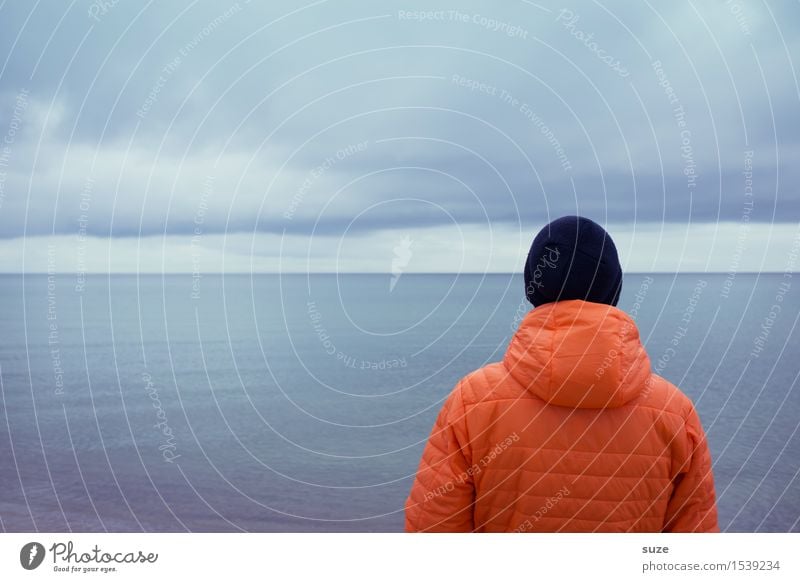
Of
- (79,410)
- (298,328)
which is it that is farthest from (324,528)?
(298,328)

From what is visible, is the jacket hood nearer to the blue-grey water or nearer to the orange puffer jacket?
the orange puffer jacket

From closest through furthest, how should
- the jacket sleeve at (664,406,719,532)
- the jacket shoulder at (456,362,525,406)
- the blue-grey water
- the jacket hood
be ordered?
the jacket hood → the jacket shoulder at (456,362,525,406) → the jacket sleeve at (664,406,719,532) → the blue-grey water

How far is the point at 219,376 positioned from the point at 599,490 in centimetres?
2423

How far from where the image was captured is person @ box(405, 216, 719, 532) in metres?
2.31

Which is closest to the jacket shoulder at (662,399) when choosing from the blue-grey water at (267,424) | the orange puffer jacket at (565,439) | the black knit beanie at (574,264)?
the orange puffer jacket at (565,439)

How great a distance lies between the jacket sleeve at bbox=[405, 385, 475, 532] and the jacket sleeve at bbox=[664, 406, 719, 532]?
0.86m

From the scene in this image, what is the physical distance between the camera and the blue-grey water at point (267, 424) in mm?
10508

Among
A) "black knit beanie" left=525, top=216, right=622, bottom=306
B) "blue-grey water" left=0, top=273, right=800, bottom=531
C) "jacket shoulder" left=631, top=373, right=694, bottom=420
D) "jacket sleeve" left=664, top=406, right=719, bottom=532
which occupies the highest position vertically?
"black knit beanie" left=525, top=216, right=622, bottom=306

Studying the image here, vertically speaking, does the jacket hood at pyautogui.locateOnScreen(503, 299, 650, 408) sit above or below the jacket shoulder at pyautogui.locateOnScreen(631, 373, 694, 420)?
above

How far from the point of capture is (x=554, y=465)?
8.15 ft

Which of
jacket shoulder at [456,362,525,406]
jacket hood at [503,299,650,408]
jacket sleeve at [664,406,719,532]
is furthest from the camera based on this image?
jacket sleeve at [664,406,719,532]

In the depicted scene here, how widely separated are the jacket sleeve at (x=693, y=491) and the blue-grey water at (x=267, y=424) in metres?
5.20

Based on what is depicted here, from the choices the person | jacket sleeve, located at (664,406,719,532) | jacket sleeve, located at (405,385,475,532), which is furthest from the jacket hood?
jacket sleeve, located at (664,406,719,532)
